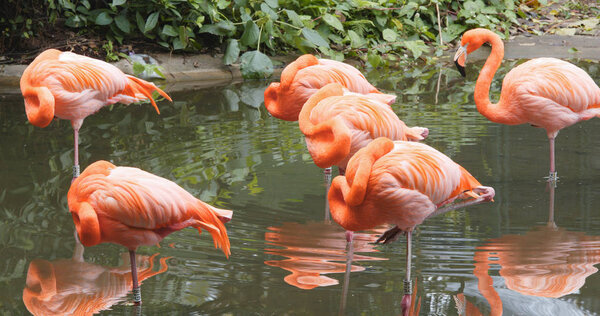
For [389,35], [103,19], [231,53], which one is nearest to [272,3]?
[231,53]

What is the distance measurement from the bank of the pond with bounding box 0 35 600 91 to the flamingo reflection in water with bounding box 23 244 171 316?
440 cm

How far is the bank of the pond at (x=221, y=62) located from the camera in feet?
25.9

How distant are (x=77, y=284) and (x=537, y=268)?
2.04 metres

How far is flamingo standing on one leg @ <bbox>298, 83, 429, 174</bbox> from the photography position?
12.1 ft

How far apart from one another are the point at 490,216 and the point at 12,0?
6.10 m

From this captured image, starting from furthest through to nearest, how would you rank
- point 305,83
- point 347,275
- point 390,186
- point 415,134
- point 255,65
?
point 255,65 < point 305,83 < point 415,134 < point 347,275 < point 390,186

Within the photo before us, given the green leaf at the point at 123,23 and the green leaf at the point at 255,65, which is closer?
the green leaf at the point at 255,65

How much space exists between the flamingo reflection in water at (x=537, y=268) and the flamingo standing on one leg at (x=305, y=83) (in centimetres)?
138

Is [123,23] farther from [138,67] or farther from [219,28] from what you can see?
[219,28]

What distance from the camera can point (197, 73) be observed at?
325 inches

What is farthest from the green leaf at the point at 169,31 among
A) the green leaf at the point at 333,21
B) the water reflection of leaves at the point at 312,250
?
the water reflection of leaves at the point at 312,250

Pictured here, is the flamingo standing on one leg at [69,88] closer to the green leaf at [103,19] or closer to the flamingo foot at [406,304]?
the flamingo foot at [406,304]

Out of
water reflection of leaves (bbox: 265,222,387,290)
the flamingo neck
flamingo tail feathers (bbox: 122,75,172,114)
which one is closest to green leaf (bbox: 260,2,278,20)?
flamingo tail feathers (bbox: 122,75,172,114)

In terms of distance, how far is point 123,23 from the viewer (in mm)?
8328
